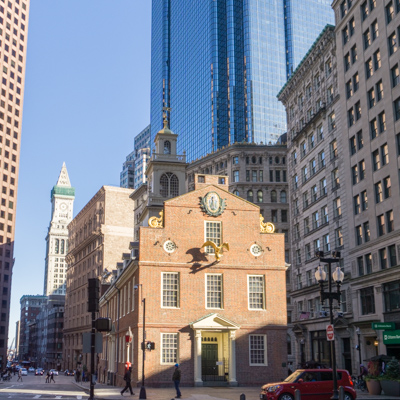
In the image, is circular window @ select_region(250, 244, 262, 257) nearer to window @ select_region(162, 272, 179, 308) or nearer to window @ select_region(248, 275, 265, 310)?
window @ select_region(248, 275, 265, 310)

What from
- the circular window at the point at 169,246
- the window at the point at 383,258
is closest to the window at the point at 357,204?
the window at the point at 383,258

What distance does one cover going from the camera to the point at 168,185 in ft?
204

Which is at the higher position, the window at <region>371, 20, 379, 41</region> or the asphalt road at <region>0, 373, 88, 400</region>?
the window at <region>371, 20, 379, 41</region>

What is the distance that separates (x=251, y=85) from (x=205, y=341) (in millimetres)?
124611

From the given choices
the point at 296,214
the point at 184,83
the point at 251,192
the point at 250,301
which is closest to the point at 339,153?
the point at 296,214

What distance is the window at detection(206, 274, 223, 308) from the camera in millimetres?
40969

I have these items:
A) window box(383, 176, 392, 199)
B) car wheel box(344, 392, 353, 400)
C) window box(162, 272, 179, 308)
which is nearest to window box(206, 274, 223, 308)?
window box(162, 272, 179, 308)

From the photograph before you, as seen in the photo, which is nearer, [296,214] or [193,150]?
[296,214]

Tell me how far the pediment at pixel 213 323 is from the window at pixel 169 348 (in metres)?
1.60

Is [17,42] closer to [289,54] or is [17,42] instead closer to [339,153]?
[289,54]

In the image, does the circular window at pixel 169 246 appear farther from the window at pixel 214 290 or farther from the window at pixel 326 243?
the window at pixel 326 243

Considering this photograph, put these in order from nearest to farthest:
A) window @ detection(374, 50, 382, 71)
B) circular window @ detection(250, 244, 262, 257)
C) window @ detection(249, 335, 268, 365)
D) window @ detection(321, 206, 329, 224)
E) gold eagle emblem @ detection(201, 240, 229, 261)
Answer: window @ detection(249, 335, 268, 365), gold eagle emblem @ detection(201, 240, 229, 261), circular window @ detection(250, 244, 262, 257), window @ detection(374, 50, 382, 71), window @ detection(321, 206, 329, 224)

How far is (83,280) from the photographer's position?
122125mm

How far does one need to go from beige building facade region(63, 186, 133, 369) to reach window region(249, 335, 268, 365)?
6823 centimetres
